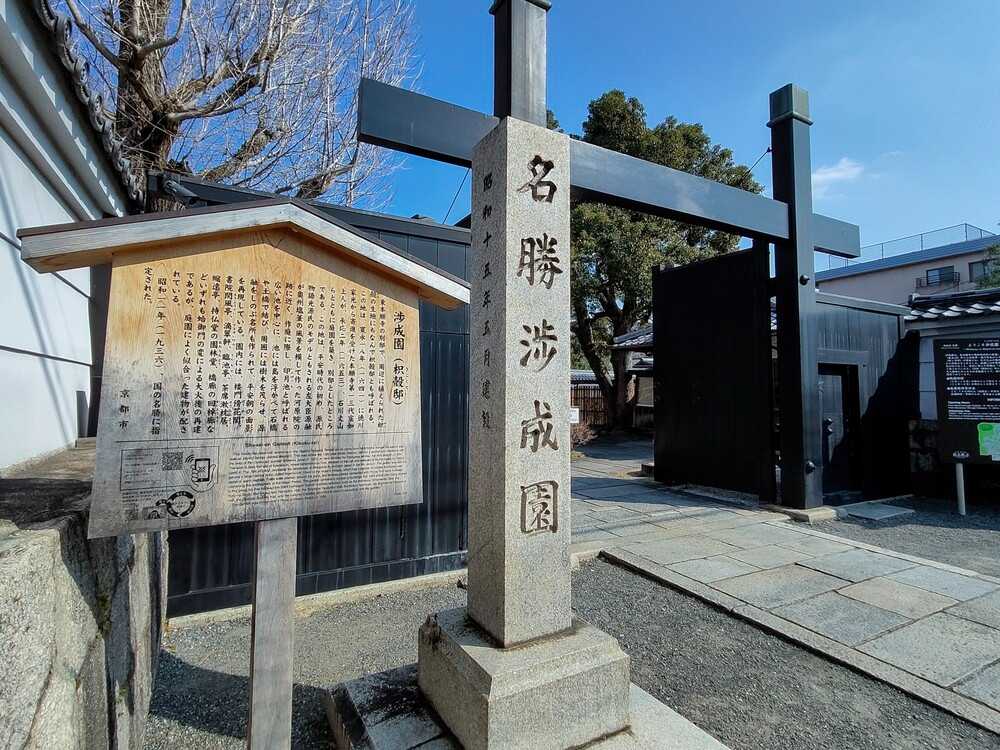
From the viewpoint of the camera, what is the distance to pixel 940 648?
3.18m

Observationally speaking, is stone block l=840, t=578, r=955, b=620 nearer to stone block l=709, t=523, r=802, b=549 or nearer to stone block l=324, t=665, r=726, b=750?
stone block l=709, t=523, r=802, b=549

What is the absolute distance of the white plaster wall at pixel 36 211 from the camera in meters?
2.45

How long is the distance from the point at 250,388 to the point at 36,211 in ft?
7.42

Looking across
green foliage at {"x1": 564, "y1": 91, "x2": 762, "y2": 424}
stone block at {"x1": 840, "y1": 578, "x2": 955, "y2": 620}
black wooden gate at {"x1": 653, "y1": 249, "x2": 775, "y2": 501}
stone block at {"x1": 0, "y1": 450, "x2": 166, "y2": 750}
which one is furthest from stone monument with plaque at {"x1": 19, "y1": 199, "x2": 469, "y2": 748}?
green foliage at {"x1": 564, "y1": 91, "x2": 762, "y2": 424}

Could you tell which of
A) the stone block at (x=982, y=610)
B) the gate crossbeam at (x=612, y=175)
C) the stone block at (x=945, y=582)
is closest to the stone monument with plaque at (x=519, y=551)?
the gate crossbeam at (x=612, y=175)

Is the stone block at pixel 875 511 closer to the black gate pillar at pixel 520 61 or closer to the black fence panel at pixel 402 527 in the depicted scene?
the black fence panel at pixel 402 527

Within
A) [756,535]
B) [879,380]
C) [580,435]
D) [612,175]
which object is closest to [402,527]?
[612,175]

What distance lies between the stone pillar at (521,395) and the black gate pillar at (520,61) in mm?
282

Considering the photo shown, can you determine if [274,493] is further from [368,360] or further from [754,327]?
[754,327]

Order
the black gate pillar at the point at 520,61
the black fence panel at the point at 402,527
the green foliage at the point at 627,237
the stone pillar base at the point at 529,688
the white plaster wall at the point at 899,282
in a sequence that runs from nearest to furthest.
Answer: the stone pillar base at the point at 529,688, the black gate pillar at the point at 520,61, the black fence panel at the point at 402,527, the green foliage at the point at 627,237, the white plaster wall at the point at 899,282

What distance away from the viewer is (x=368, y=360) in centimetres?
237

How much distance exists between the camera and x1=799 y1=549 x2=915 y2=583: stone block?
4492 mm

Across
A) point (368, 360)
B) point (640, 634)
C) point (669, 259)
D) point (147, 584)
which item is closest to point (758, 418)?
point (640, 634)

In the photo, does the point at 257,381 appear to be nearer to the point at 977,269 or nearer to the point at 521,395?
the point at 521,395
